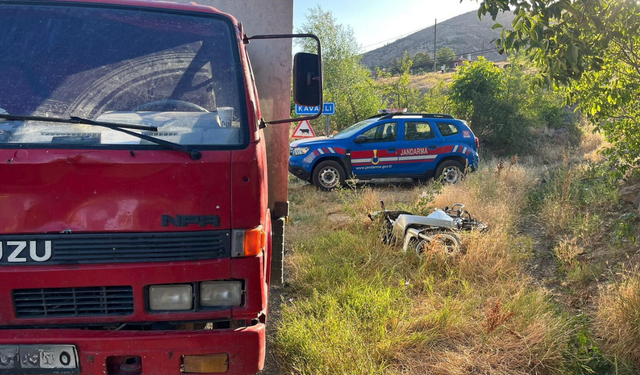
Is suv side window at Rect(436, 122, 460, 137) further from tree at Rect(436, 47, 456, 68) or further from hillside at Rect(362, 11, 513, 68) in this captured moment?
hillside at Rect(362, 11, 513, 68)

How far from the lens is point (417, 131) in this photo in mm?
10617

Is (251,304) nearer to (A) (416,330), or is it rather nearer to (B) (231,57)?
(B) (231,57)

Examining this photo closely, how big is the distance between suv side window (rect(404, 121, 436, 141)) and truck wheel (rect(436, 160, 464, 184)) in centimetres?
76

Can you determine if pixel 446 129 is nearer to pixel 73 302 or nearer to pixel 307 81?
pixel 307 81

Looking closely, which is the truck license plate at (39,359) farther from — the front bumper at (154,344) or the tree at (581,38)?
the tree at (581,38)

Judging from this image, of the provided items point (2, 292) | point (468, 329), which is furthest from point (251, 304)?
point (468, 329)

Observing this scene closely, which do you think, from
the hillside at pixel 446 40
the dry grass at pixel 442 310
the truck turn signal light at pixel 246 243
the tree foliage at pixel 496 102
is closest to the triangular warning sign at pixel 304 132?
the dry grass at pixel 442 310

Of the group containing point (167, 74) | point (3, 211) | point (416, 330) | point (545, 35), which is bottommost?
point (416, 330)

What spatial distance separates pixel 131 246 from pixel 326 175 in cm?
797

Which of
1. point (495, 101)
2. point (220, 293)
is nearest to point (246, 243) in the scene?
point (220, 293)

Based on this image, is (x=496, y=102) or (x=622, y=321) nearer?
(x=622, y=321)

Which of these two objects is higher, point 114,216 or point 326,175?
point 114,216

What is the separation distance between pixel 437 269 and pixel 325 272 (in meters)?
1.17

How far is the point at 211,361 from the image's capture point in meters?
2.19
